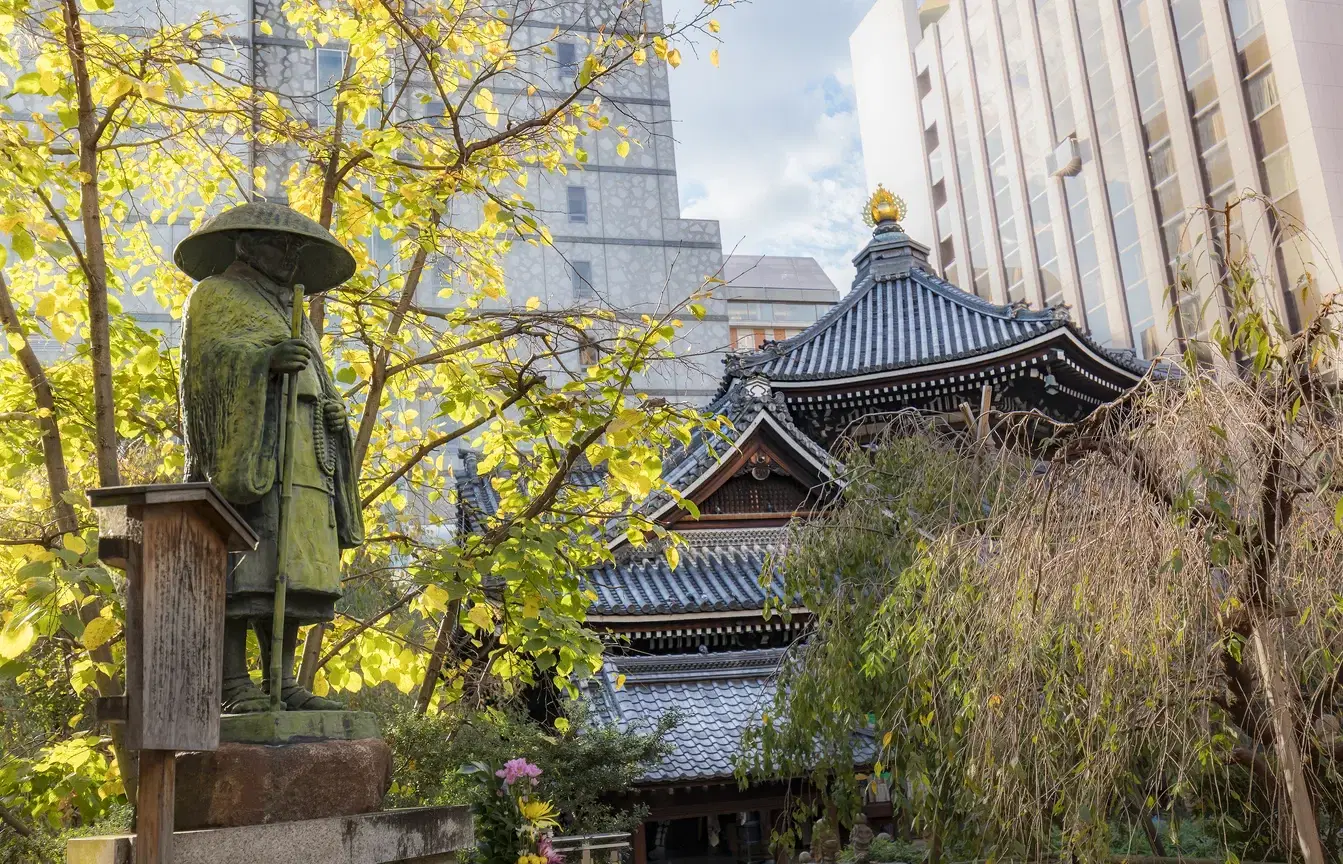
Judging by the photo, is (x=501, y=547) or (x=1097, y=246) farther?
(x=1097, y=246)

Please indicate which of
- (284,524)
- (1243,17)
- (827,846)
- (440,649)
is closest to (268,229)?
(284,524)

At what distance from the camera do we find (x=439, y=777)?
959 cm

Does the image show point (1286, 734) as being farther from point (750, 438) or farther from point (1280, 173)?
point (1280, 173)

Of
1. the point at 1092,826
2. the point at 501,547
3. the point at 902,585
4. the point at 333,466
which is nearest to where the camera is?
the point at 333,466

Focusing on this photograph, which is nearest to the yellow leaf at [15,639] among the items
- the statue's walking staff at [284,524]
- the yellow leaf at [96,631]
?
the yellow leaf at [96,631]

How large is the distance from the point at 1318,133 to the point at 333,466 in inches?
932

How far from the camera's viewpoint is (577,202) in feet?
85.0

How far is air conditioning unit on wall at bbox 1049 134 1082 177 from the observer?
30234 mm

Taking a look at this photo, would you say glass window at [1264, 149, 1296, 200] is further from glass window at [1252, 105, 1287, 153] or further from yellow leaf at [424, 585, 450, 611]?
yellow leaf at [424, 585, 450, 611]

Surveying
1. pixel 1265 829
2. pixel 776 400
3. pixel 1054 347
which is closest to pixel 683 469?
pixel 776 400

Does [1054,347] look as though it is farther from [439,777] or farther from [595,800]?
[439,777]

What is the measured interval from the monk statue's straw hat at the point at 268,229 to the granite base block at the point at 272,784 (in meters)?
1.79

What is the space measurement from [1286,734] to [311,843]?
371 centimetres

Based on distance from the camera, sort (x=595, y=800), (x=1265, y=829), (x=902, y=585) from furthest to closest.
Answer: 1. (x=595, y=800)
2. (x=1265, y=829)
3. (x=902, y=585)
